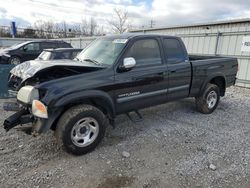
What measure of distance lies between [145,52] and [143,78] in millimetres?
539

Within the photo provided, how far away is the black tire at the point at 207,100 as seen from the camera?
5449 millimetres

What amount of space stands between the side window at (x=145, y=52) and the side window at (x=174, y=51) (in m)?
0.28

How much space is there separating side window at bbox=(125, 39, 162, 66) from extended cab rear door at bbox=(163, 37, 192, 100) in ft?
0.86

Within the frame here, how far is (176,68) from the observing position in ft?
15.2

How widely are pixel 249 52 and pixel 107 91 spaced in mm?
7948

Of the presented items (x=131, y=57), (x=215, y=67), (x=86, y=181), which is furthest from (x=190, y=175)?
(x=215, y=67)

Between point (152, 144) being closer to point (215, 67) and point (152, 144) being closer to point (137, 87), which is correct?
point (137, 87)

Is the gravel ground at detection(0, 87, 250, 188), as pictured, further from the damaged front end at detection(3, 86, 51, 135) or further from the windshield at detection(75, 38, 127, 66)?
the windshield at detection(75, 38, 127, 66)

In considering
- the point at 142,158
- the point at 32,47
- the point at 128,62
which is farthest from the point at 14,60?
the point at 142,158

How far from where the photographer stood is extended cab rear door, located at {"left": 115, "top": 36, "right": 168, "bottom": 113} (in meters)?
3.87

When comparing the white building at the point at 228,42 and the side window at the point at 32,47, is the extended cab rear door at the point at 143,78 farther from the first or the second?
the side window at the point at 32,47

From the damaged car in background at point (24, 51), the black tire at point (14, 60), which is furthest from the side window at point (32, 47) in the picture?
the black tire at point (14, 60)

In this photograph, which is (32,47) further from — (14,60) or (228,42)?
(228,42)

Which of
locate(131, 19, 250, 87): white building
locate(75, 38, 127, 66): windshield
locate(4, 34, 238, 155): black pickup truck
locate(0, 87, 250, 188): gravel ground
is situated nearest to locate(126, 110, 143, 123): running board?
locate(0, 87, 250, 188): gravel ground
